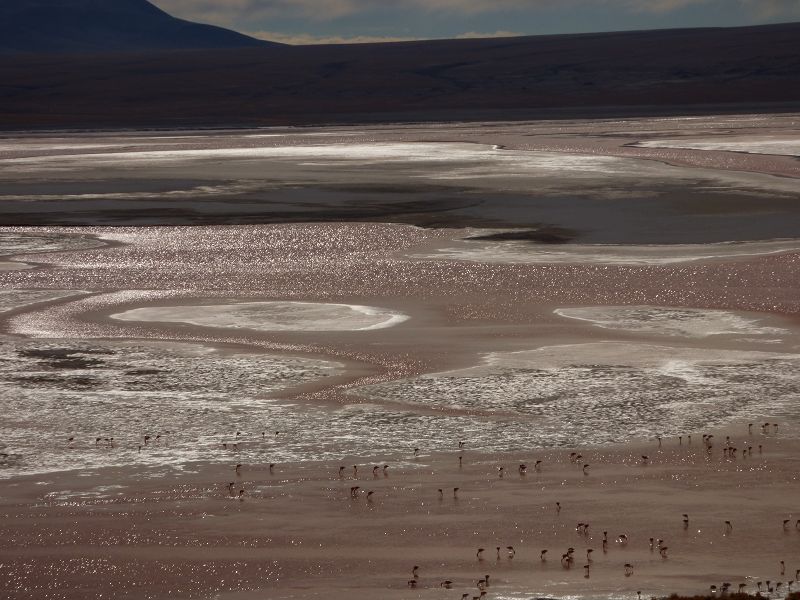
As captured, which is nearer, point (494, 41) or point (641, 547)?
point (641, 547)

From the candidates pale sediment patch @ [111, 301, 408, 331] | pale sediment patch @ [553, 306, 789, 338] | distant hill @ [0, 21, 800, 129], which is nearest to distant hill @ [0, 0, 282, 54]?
distant hill @ [0, 21, 800, 129]

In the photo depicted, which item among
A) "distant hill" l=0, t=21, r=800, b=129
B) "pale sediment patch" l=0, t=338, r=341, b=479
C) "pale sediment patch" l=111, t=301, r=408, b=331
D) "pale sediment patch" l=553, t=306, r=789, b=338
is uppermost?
"distant hill" l=0, t=21, r=800, b=129

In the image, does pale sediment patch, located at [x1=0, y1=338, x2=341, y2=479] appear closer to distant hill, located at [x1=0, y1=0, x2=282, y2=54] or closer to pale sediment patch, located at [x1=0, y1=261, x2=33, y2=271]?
pale sediment patch, located at [x1=0, y1=261, x2=33, y2=271]

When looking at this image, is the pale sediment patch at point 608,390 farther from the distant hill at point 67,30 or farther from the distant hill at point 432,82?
the distant hill at point 67,30

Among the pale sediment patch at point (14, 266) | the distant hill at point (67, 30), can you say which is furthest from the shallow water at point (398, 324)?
the distant hill at point (67, 30)

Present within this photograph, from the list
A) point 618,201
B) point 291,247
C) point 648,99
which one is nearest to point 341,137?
point 618,201

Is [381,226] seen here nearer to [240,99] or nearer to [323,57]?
[240,99]

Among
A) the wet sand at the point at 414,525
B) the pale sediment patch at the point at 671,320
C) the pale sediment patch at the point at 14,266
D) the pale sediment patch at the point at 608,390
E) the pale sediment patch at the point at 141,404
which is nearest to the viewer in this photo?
the wet sand at the point at 414,525
